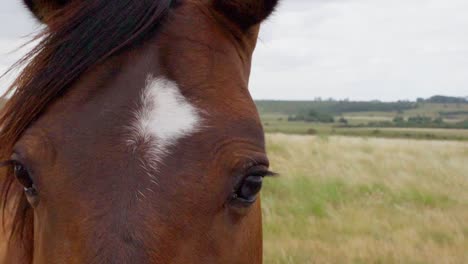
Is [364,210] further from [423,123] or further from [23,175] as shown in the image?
[423,123]

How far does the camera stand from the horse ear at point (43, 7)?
1.82 metres

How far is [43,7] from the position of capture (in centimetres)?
188

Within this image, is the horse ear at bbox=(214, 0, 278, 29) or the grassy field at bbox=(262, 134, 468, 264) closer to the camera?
the horse ear at bbox=(214, 0, 278, 29)

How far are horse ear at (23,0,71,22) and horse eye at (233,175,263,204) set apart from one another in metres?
0.81

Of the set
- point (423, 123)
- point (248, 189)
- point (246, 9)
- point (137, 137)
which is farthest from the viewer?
point (423, 123)

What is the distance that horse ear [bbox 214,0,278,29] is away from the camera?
1779 mm

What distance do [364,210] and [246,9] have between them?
6.00m

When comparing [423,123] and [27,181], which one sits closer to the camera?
[27,181]

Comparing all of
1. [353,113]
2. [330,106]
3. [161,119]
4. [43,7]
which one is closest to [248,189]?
[161,119]

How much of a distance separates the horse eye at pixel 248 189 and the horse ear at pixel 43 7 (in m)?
0.81

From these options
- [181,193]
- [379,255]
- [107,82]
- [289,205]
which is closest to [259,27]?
[107,82]

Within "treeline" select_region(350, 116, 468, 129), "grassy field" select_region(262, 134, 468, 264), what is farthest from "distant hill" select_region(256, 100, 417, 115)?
"grassy field" select_region(262, 134, 468, 264)

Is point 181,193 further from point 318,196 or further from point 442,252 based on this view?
point 318,196

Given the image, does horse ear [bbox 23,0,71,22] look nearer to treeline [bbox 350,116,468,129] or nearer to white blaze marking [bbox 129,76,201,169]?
white blaze marking [bbox 129,76,201,169]
